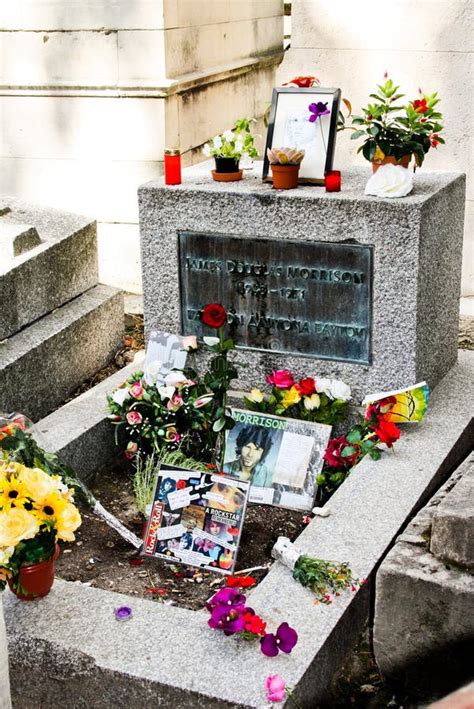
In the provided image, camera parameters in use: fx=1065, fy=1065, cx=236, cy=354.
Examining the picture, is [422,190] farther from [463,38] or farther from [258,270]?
[463,38]

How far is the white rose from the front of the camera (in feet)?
15.5

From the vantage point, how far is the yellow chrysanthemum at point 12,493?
3479mm

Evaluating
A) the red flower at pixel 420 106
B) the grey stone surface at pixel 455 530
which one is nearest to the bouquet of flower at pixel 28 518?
the grey stone surface at pixel 455 530

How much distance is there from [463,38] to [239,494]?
161 inches

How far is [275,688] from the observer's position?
3111mm

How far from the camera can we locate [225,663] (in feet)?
10.7

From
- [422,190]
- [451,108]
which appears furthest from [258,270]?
[451,108]

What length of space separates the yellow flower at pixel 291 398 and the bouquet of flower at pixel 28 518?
1600 mm

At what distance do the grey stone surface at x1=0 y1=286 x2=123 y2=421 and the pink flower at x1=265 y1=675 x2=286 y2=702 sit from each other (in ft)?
7.89

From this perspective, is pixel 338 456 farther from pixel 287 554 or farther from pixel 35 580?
pixel 35 580

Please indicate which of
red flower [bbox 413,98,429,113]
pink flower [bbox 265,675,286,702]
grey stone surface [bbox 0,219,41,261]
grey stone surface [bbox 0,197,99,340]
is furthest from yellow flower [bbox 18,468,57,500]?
red flower [bbox 413,98,429,113]

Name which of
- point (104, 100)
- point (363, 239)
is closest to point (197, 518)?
point (363, 239)

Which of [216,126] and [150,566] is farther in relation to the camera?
[216,126]

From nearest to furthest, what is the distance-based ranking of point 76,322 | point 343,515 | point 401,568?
point 401,568 < point 343,515 < point 76,322
